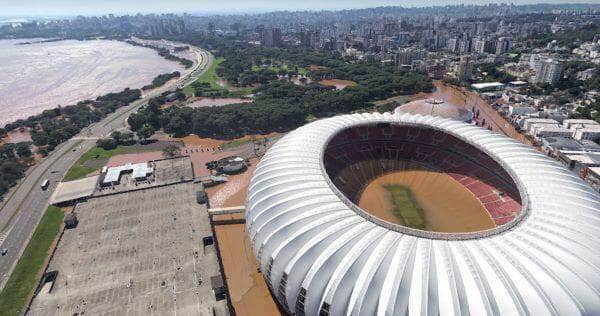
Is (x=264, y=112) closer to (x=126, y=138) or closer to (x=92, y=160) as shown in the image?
(x=126, y=138)

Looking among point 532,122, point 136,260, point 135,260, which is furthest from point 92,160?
point 532,122

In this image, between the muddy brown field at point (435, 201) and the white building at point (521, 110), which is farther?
the white building at point (521, 110)

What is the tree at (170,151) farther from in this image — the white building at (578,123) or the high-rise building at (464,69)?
the high-rise building at (464,69)

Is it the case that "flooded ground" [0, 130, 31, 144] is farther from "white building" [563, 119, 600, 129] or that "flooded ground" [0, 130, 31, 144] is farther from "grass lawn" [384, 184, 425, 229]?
"white building" [563, 119, 600, 129]

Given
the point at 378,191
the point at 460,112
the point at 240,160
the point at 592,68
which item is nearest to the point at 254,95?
the point at 240,160

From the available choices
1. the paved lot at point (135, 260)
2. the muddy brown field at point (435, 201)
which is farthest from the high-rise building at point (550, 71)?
the paved lot at point (135, 260)

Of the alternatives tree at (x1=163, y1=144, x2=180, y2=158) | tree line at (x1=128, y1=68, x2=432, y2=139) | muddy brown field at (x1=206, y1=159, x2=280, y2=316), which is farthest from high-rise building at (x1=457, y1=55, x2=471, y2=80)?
muddy brown field at (x1=206, y1=159, x2=280, y2=316)

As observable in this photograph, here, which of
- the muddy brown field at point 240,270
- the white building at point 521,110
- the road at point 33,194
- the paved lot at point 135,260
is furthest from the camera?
the white building at point 521,110
